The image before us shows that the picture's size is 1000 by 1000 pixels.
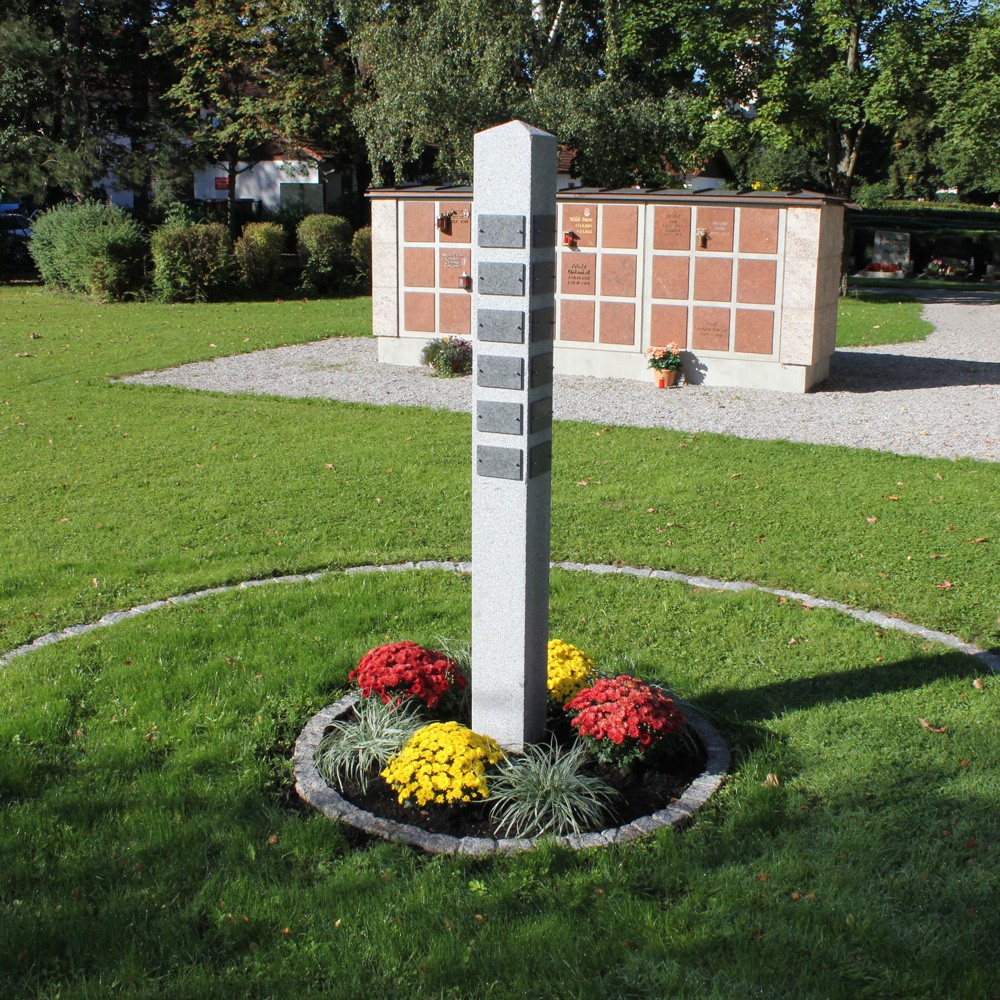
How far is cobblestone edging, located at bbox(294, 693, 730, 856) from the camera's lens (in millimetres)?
3895

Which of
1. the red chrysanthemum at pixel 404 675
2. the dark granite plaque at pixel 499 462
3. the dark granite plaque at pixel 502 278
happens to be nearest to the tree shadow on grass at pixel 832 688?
the red chrysanthemum at pixel 404 675

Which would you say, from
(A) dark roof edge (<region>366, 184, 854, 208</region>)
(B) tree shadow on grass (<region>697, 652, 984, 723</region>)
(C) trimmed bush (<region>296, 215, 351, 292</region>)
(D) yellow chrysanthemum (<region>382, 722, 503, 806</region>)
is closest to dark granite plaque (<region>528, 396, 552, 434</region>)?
(D) yellow chrysanthemum (<region>382, 722, 503, 806</region>)

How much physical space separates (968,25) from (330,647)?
2276 centimetres

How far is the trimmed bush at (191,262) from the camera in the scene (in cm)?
2195

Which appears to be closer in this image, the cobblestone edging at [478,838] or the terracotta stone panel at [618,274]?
the cobblestone edging at [478,838]

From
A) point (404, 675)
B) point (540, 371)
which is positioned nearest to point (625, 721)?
point (404, 675)

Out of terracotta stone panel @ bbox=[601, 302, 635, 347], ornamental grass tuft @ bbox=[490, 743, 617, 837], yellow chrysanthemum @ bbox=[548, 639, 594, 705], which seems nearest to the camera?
ornamental grass tuft @ bbox=[490, 743, 617, 837]

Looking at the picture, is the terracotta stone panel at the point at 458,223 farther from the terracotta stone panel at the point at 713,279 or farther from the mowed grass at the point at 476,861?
the mowed grass at the point at 476,861

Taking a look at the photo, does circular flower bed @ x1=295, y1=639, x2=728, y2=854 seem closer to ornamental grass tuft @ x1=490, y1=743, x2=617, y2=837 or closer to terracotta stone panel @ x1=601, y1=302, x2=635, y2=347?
ornamental grass tuft @ x1=490, y1=743, x2=617, y2=837

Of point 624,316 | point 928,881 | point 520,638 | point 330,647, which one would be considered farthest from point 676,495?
point 624,316

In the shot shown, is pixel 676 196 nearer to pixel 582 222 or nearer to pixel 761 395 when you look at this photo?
pixel 582 222

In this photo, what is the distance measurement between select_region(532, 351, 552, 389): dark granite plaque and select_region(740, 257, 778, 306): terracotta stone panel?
940 cm

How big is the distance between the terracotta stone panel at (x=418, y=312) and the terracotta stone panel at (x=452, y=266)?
0.96 ft

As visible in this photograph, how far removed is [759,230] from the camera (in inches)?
514
